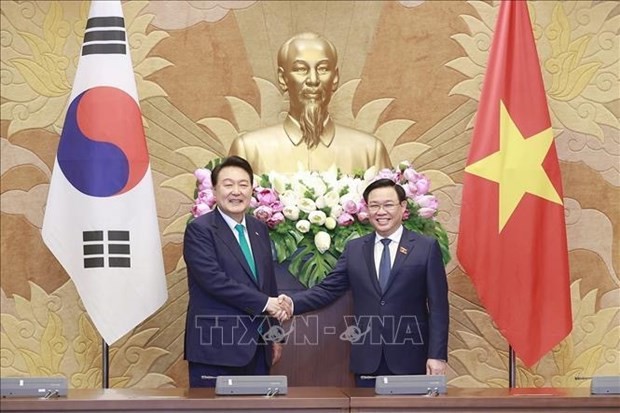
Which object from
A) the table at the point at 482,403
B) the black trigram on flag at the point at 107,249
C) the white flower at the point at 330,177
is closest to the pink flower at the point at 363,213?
the white flower at the point at 330,177

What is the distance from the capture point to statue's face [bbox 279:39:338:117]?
5.71 m

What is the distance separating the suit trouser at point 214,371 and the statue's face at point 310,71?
1.59 meters

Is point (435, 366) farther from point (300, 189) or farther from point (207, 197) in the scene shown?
point (207, 197)

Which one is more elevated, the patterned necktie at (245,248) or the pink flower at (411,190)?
the pink flower at (411,190)

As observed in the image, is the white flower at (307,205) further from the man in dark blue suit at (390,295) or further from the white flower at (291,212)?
the man in dark blue suit at (390,295)

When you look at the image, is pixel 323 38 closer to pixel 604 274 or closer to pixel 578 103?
pixel 578 103

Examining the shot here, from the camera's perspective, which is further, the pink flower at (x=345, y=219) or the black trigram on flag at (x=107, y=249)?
the pink flower at (x=345, y=219)

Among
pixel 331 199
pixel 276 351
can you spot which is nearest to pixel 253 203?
pixel 331 199

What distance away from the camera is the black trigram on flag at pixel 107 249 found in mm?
5012

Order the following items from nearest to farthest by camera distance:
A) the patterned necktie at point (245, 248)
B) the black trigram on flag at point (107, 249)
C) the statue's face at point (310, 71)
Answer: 1. the patterned necktie at point (245, 248)
2. the black trigram on flag at point (107, 249)
3. the statue's face at point (310, 71)

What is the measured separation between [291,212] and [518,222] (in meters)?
1.08

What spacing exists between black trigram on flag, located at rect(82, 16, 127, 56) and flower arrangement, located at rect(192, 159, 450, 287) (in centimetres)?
74

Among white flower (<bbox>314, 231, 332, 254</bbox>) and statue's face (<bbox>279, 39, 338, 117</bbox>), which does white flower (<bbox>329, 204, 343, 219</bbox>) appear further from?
statue's face (<bbox>279, 39, 338, 117</bbox>)

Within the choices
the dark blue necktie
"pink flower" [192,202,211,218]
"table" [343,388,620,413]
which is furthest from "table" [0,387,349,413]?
"pink flower" [192,202,211,218]
